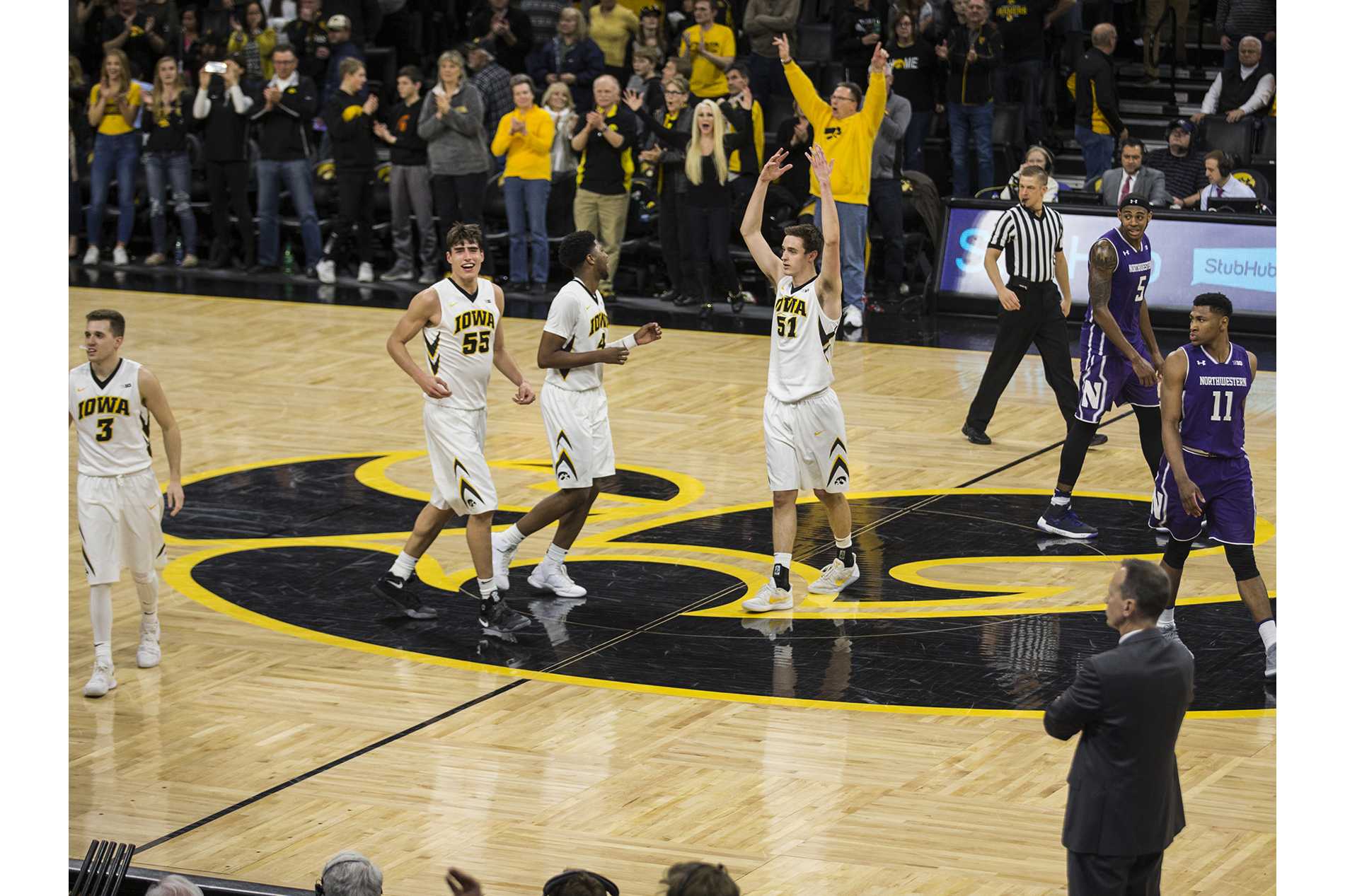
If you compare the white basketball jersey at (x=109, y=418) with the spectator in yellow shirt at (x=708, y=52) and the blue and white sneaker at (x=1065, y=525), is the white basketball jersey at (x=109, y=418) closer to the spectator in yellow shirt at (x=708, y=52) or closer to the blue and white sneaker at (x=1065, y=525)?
the blue and white sneaker at (x=1065, y=525)

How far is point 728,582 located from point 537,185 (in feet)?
29.5

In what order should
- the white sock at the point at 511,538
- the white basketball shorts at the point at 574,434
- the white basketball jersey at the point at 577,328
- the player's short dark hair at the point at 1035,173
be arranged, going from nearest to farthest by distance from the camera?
the white basketball jersey at the point at 577,328 < the white basketball shorts at the point at 574,434 < the white sock at the point at 511,538 < the player's short dark hair at the point at 1035,173

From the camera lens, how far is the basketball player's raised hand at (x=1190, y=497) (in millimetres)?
8250

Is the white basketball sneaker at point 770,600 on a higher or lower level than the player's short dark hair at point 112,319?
lower

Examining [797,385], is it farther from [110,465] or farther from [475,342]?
[110,465]

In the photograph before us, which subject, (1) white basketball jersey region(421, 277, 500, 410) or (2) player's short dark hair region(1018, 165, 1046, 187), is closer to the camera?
(1) white basketball jersey region(421, 277, 500, 410)

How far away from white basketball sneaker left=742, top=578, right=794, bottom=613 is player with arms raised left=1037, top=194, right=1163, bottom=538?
6.70ft

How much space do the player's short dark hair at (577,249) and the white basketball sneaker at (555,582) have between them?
5.07 ft

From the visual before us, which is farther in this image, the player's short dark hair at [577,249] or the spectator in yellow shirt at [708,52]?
the spectator in yellow shirt at [708,52]

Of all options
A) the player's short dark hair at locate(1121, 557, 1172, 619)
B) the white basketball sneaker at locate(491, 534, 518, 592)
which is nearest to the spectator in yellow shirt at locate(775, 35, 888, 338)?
→ the white basketball sneaker at locate(491, 534, 518, 592)

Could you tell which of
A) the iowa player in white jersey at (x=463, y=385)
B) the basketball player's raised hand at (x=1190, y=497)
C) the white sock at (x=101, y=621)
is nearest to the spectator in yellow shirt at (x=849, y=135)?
the iowa player in white jersey at (x=463, y=385)

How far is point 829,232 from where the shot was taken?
9.22 meters

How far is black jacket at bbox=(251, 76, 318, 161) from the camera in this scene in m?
19.1

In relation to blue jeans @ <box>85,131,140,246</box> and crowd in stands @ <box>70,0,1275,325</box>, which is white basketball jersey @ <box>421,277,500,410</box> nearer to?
crowd in stands @ <box>70,0,1275,325</box>
